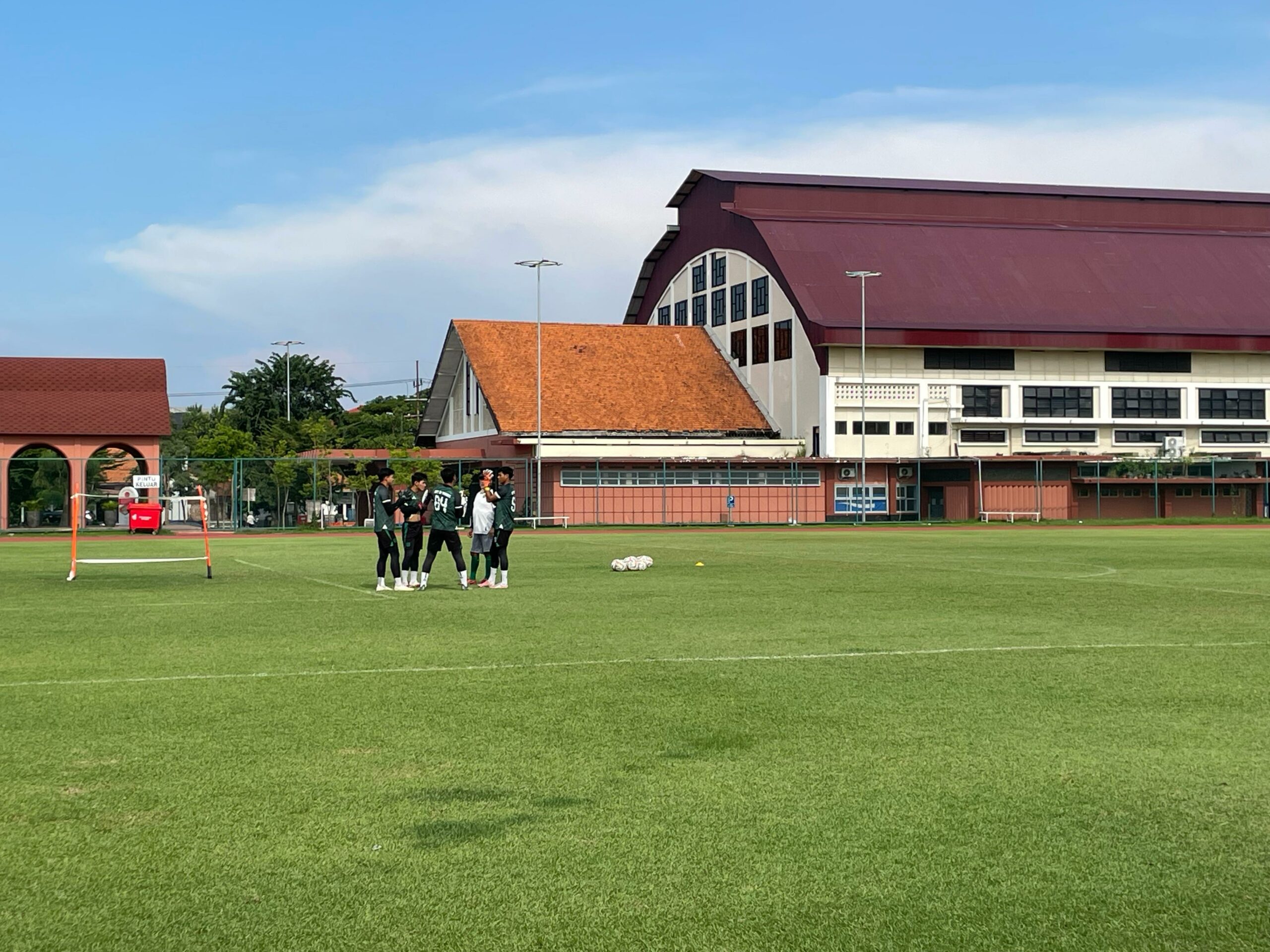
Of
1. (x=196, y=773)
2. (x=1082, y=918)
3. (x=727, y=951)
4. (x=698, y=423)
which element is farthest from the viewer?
(x=698, y=423)

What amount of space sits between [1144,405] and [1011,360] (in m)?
7.87

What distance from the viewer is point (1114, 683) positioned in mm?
11922

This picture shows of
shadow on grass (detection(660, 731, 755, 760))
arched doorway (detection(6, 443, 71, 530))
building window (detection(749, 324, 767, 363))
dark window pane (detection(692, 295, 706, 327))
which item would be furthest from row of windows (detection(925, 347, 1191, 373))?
shadow on grass (detection(660, 731, 755, 760))

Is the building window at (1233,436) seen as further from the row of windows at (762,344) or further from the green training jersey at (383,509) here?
the green training jersey at (383,509)

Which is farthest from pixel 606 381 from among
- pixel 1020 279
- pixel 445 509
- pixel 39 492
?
pixel 445 509

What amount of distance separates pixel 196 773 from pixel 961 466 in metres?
65.6

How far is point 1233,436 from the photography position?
253 feet

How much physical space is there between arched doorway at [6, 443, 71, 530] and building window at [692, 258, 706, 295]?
39727 mm

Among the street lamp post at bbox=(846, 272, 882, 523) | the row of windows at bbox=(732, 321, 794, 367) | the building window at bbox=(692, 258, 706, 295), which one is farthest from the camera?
the building window at bbox=(692, 258, 706, 295)

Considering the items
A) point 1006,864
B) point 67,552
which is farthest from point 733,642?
point 67,552

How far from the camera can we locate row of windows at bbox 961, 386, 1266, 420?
74.1 m

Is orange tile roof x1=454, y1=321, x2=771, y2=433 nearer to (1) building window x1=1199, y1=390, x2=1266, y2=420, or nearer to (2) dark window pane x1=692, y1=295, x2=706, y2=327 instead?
(2) dark window pane x1=692, y1=295, x2=706, y2=327

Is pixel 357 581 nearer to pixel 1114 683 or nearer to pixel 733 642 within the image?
pixel 733 642

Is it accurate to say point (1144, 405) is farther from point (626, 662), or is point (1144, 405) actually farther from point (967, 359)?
point (626, 662)
